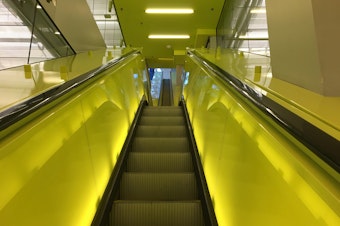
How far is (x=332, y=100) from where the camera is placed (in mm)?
1590

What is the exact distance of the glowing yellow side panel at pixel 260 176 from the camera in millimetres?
907

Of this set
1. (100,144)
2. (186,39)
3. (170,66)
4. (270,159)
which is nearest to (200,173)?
(100,144)

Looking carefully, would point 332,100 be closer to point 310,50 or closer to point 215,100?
point 310,50

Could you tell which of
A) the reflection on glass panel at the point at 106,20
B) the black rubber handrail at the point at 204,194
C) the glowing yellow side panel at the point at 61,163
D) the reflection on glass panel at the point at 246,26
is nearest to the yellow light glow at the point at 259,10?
the reflection on glass panel at the point at 246,26

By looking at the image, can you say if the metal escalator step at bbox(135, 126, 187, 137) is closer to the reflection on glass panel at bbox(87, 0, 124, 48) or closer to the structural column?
the structural column

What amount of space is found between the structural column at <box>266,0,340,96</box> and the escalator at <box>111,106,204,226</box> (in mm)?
1296

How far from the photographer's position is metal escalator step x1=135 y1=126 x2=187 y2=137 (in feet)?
15.1

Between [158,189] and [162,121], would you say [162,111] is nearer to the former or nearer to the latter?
[162,121]

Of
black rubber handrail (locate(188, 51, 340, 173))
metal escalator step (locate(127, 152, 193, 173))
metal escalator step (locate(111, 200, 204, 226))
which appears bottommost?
metal escalator step (locate(111, 200, 204, 226))

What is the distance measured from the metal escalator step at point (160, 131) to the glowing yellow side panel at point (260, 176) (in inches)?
72.2

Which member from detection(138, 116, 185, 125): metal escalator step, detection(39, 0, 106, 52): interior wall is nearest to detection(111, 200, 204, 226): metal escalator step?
detection(138, 116, 185, 125): metal escalator step

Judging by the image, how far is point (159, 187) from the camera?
308 cm

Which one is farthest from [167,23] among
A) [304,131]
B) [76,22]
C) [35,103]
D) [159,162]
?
[304,131]

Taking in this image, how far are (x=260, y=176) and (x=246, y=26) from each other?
6.29 meters
